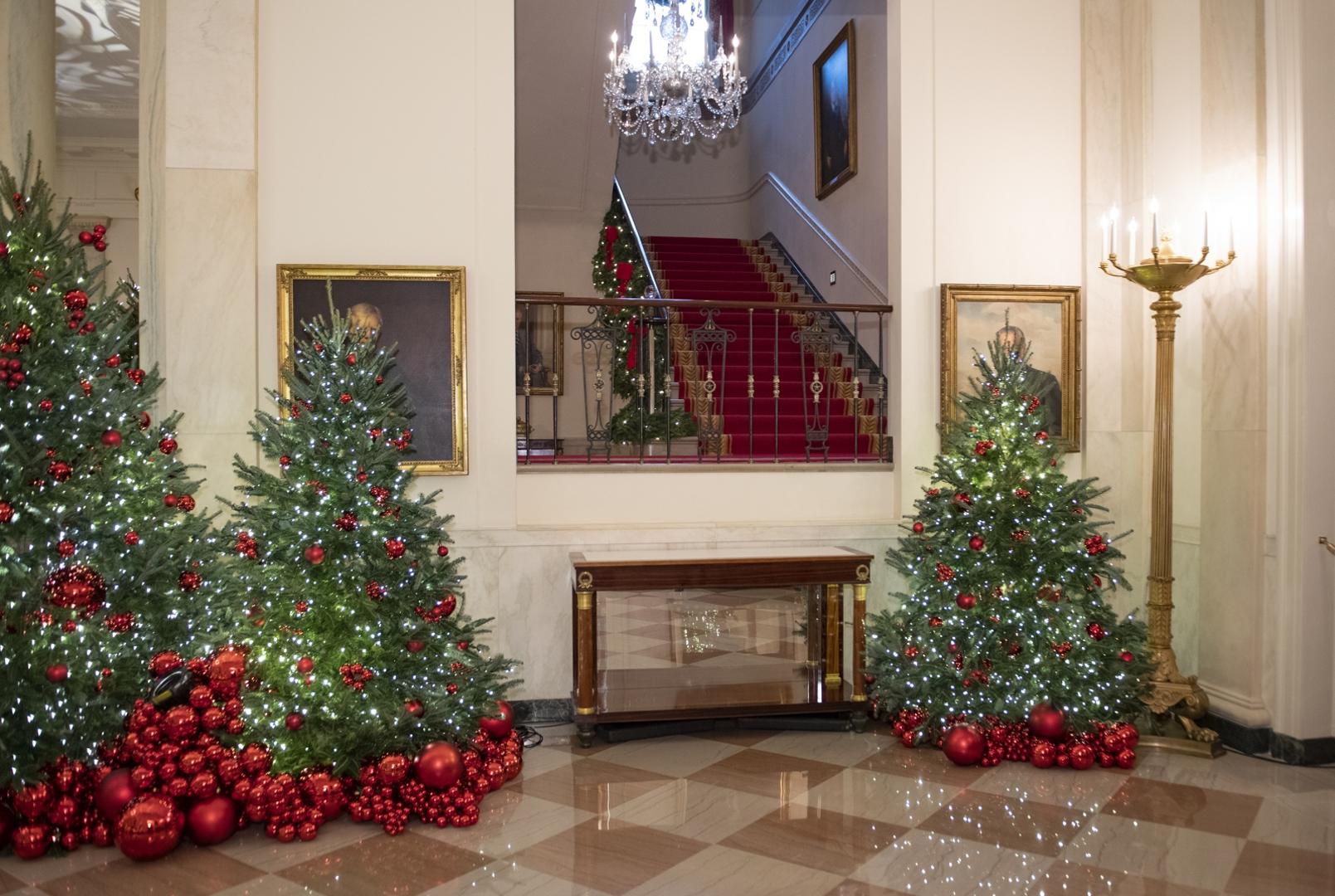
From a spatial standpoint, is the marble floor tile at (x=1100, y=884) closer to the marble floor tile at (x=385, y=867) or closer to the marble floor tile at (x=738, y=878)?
the marble floor tile at (x=738, y=878)

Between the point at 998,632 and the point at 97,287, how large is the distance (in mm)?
4492

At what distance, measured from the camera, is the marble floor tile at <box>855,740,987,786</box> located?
15.4ft

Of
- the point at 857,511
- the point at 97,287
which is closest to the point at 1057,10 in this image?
the point at 857,511

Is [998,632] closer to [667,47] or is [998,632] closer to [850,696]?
[850,696]

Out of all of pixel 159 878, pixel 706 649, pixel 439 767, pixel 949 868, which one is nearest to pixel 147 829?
pixel 159 878

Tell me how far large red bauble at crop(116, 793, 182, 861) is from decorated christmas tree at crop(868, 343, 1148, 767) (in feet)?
11.0

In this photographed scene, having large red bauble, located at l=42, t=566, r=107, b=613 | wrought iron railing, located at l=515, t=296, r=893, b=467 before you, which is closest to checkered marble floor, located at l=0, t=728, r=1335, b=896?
large red bauble, located at l=42, t=566, r=107, b=613

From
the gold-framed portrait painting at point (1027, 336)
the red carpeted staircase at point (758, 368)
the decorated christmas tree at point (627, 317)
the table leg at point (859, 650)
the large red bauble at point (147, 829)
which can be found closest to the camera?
the large red bauble at point (147, 829)

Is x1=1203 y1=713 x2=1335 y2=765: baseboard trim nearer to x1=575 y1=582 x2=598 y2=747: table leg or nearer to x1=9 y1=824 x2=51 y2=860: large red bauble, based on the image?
x1=575 y1=582 x2=598 y2=747: table leg

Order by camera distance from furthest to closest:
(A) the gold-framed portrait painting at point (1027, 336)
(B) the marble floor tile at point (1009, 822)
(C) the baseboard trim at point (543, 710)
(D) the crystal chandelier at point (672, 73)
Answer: (D) the crystal chandelier at point (672, 73), (A) the gold-framed portrait painting at point (1027, 336), (C) the baseboard trim at point (543, 710), (B) the marble floor tile at point (1009, 822)

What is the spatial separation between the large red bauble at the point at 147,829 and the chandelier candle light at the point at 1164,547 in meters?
4.46

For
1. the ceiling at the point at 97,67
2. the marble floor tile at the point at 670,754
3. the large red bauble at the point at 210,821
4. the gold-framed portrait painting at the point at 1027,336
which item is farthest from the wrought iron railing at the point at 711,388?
the ceiling at the point at 97,67

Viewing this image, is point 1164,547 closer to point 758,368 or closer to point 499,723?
point 499,723

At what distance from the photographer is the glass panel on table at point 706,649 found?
5.33 metres
